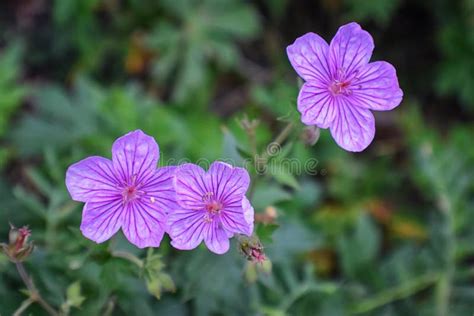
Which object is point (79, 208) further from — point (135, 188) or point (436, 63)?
point (436, 63)

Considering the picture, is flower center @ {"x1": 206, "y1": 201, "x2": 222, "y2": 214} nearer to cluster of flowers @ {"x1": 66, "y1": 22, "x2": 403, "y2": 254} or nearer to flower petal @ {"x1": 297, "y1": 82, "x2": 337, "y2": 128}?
cluster of flowers @ {"x1": 66, "y1": 22, "x2": 403, "y2": 254}

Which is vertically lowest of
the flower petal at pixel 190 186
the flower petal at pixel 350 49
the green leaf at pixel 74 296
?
the green leaf at pixel 74 296

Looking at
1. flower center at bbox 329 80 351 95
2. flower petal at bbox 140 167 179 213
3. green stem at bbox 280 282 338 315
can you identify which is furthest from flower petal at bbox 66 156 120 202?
green stem at bbox 280 282 338 315

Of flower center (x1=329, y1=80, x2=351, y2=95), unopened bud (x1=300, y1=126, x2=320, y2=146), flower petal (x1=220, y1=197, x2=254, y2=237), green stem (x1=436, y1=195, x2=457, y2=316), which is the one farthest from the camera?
green stem (x1=436, y1=195, x2=457, y2=316)

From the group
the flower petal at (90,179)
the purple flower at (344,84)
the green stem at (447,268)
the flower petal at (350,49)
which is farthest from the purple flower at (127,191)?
the green stem at (447,268)

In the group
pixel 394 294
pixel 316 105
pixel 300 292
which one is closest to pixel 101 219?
Answer: pixel 316 105

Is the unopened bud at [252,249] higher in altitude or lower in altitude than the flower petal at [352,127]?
lower

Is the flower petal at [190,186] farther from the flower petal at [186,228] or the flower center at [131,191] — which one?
the flower center at [131,191]
